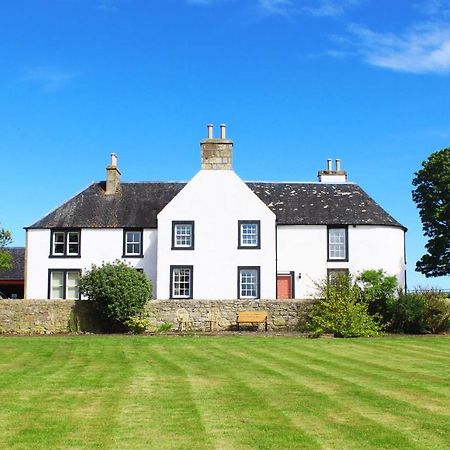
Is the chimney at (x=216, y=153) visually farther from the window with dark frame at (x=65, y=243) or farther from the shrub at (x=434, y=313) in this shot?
the shrub at (x=434, y=313)

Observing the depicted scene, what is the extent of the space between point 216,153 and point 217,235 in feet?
14.3

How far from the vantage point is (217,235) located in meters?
38.3

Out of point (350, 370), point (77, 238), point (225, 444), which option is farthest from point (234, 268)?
point (225, 444)

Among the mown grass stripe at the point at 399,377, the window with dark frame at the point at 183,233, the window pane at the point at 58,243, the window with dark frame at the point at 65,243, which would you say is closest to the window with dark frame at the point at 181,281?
the window with dark frame at the point at 183,233

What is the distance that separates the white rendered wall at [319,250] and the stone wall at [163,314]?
24.6 ft

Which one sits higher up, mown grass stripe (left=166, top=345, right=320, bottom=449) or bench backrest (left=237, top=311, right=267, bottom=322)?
bench backrest (left=237, top=311, right=267, bottom=322)

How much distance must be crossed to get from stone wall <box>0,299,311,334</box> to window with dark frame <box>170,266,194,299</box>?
17.5 ft

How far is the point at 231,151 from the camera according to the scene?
3859cm

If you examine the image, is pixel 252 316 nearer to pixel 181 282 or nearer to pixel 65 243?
pixel 181 282

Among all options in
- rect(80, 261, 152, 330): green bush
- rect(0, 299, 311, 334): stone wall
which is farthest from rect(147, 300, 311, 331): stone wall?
rect(80, 261, 152, 330): green bush

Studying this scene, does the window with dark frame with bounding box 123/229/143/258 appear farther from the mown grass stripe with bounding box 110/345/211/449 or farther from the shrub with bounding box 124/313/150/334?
the mown grass stripe with bounding box 110/345/211/449

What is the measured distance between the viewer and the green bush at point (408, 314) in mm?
30719

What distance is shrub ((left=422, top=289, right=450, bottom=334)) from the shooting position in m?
31.0

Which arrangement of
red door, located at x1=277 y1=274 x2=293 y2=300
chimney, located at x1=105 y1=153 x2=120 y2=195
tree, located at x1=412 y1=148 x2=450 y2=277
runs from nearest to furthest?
1. red door, located at x1=277 y1=274 x2=293 y2=300
2. chimney, located at x1=105 y1=153 x2=120 y2=195
3. tree, located at x1=412 y1=148 x2=450 y2=277
